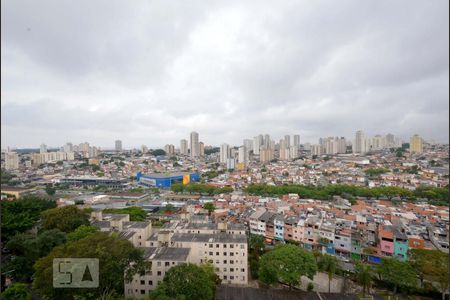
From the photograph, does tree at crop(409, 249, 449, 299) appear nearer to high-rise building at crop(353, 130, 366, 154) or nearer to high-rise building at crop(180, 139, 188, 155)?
high-rise building at crop(353, 130, 366, 154)

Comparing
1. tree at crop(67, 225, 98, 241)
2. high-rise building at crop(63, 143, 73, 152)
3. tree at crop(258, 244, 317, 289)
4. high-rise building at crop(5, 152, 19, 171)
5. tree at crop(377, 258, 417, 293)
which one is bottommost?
tree at crop(377, 258, 417, 293)

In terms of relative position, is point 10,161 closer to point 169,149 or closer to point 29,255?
point 169,149

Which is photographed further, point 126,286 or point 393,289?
point 393,289

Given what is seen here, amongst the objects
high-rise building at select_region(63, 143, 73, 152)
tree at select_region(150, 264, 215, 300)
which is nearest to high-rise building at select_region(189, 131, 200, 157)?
high-rise building at select_region(63, 143, 73, 152)

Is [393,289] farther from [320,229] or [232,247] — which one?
[232,247]

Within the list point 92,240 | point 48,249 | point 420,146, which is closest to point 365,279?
point 92,240

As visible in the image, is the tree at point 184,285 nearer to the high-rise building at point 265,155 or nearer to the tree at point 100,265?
the tree at point 100,265
